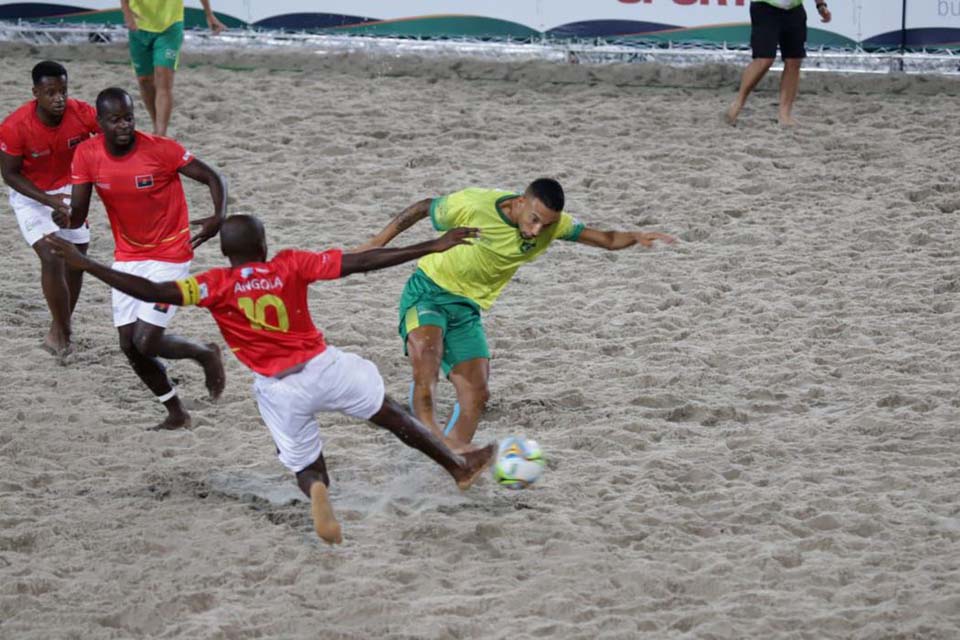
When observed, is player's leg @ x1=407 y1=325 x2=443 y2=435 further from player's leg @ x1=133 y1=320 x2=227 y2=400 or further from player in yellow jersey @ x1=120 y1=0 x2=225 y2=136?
player in yellow jersey @ x1=120 y1=0 x2=225 y2=136

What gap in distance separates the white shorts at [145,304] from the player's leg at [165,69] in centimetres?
499

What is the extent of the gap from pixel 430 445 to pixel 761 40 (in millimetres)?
7466

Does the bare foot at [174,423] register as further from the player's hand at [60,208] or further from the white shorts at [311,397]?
the white shorts at [311,397]

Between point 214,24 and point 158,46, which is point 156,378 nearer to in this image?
point 158,46

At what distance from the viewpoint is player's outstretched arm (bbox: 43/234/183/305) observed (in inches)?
237

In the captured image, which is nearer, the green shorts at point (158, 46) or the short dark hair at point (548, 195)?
the short dark hair at point (548, 195)

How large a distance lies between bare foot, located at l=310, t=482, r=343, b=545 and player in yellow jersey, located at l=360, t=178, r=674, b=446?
3.72 feet

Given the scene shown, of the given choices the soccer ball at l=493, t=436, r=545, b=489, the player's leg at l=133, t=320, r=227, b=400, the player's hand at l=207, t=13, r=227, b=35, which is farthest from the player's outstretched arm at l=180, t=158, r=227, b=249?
the player's hand at l=207, t=13, r=227, b=35

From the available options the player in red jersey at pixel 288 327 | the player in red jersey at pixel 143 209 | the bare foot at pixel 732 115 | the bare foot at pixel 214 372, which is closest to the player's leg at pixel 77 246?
the player in red jersey at pixel 143 209

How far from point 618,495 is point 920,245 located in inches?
182

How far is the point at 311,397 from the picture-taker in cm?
630

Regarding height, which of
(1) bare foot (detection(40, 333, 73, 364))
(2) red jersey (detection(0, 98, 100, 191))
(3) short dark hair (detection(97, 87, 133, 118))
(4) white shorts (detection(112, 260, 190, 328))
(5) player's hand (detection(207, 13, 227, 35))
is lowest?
(1) bare foot (detection(40, 333, 73, 364))

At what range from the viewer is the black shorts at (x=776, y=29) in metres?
12.9

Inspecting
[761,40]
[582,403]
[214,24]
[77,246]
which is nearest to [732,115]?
[761,40]
